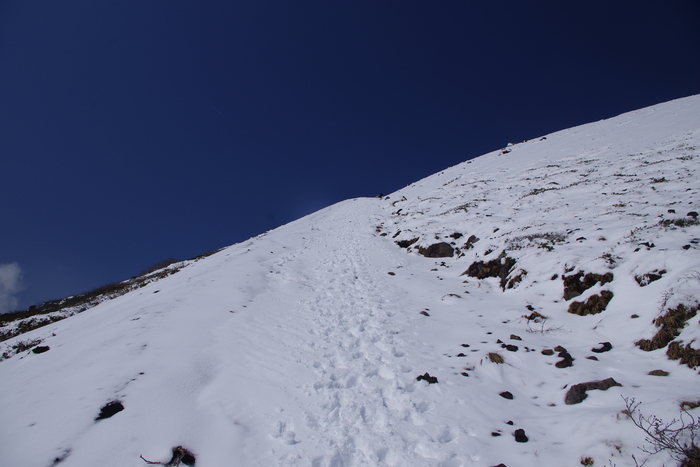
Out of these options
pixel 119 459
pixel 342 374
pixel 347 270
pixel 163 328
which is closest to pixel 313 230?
pixel 347 270

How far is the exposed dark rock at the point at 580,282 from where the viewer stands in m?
7.97

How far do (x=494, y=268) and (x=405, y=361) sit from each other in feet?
21.0

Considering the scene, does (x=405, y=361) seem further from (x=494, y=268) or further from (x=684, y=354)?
(x=494, y=268)

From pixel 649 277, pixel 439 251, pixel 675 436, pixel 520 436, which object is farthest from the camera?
pixel 439 251

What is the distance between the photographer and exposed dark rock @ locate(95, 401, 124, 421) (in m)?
4.66

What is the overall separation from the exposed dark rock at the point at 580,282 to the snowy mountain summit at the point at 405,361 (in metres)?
0.04

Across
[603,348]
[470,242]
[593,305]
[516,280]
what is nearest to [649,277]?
[593,305]

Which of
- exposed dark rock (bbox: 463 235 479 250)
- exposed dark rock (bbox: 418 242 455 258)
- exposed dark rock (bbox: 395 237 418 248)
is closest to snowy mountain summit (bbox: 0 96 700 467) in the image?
exposed dark rock (bbox: 463 235 479 250)

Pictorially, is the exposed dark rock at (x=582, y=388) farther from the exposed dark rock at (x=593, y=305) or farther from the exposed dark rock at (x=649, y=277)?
the exposed dark rock at (x=649, y=277)

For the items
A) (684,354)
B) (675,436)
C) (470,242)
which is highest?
(470,242)

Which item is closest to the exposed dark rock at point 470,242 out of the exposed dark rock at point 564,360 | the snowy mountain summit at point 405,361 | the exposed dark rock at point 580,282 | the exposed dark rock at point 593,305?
the snowy mountain summit at point 405,361

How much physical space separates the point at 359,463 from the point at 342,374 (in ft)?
6.85

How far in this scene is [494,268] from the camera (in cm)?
1128

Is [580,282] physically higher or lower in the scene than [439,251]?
lower
